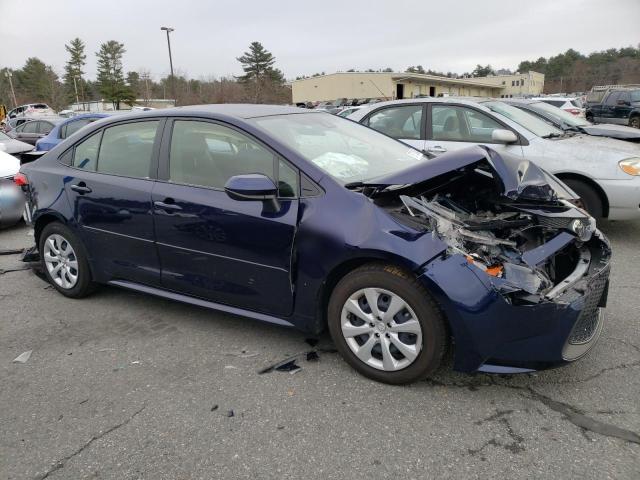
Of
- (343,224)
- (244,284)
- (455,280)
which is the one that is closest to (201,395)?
(244,284)

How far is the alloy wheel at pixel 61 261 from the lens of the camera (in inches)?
167

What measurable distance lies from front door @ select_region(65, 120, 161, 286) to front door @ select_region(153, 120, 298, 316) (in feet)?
0.51

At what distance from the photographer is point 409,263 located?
2.61 metres

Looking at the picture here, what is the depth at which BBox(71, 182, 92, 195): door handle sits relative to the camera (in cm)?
395

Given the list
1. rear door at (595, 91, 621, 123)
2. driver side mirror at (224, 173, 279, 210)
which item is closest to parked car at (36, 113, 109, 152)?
driver side mirror at (224, 173, 279, 210)

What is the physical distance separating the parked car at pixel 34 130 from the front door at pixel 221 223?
13430 mm

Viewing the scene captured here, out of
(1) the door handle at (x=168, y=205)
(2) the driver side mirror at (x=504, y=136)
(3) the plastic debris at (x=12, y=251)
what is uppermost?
(2) the driver side mirror at (x=504, y=136)

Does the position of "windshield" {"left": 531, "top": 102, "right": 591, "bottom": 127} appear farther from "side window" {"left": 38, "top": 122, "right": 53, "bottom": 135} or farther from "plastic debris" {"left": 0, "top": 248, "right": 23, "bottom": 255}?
"side window" {"left": 38, "top": 122, "right": 53, "bottom": 135}

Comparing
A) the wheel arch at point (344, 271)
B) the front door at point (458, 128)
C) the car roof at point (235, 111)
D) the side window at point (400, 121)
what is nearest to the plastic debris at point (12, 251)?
the car roof at point (235, 111)

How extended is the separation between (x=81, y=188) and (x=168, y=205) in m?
1.04

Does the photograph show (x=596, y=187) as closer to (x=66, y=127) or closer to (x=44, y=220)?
(x=44, y=220)

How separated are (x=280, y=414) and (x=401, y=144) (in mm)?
2494

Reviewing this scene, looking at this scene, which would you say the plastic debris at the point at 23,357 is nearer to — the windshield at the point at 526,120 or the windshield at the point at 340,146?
the windshield at the point at 340,146

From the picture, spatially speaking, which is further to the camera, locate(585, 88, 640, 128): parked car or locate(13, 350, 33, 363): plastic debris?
locate(585, 88, 640, 128): parked car
